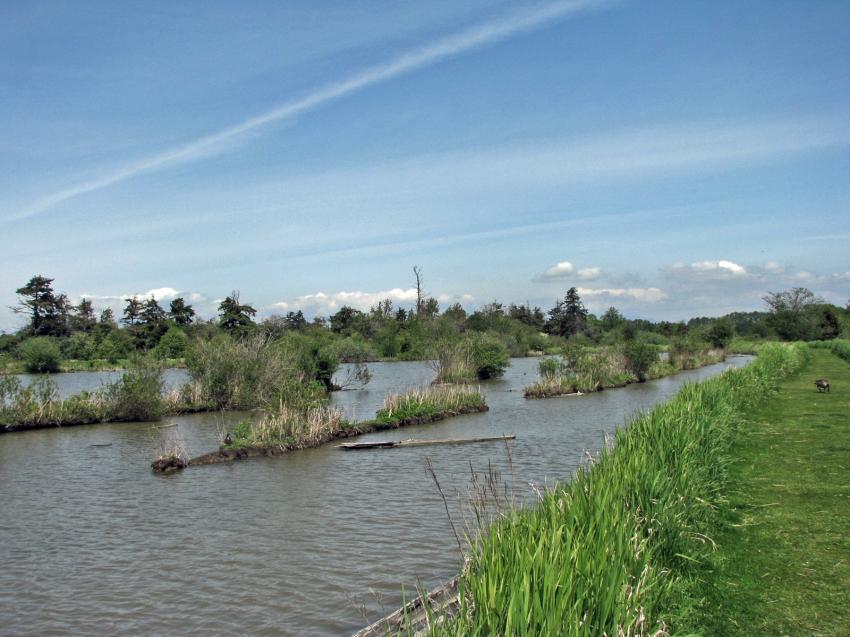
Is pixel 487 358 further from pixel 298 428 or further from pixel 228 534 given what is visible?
pixel 228 534

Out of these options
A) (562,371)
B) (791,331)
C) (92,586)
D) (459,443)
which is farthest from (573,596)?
(791,331)

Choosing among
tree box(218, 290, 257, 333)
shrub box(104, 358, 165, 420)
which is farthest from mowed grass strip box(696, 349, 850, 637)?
tree box(218, 290, 257, 333)

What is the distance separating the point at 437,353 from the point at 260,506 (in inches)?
1025

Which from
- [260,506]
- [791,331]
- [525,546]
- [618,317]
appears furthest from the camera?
[618,317]

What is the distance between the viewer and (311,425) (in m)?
20.0

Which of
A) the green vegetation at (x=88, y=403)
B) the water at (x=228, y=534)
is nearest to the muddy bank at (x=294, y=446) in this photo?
the water at (x=228, y=534)

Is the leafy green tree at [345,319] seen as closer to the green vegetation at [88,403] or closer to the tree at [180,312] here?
the tree at [180,312]

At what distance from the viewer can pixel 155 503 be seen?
13766 mm

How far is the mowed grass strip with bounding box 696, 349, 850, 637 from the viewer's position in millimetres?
5641

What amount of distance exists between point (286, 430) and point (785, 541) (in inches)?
574

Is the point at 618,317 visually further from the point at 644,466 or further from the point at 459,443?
the point at 644,466

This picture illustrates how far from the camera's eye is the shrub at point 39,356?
5834 centimetres

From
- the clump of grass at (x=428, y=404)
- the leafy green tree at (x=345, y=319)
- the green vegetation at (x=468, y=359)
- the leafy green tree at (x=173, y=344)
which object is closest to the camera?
the clump of grass at (x=428, y=404)

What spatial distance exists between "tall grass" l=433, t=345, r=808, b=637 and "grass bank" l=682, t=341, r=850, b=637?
329 millimetres
